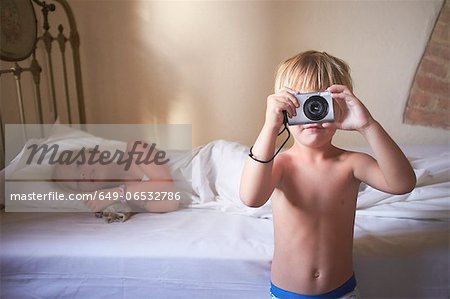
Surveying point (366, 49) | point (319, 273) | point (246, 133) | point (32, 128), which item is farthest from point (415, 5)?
point (32, 128)

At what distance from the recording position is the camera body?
1.84ft

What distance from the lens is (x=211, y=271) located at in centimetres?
81

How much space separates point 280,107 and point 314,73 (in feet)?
0.38

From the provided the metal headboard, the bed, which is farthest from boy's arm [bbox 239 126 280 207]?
the metal headboard

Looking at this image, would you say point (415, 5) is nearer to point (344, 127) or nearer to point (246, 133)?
point (246, 133)

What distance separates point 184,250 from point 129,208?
30cm

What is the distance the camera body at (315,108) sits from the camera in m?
0.56

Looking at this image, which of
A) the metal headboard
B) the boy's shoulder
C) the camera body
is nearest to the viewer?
the camera body

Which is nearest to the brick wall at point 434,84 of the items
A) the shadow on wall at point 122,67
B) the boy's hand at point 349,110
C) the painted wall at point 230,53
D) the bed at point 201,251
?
the painted wall at point 230,53

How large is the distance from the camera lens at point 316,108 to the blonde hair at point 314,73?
2.8 inches

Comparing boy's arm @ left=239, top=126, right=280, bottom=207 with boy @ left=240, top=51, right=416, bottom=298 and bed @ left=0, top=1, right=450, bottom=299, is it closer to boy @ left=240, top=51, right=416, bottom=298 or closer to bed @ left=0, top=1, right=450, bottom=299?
boy @ left=240, top=51, right=416, bottom=298

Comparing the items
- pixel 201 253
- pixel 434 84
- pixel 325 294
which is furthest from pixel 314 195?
pixel 434 84

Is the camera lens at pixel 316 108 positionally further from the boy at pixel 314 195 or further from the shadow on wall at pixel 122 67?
the shadow on wall at pixel 122 67

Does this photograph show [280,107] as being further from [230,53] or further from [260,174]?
[230,53]
